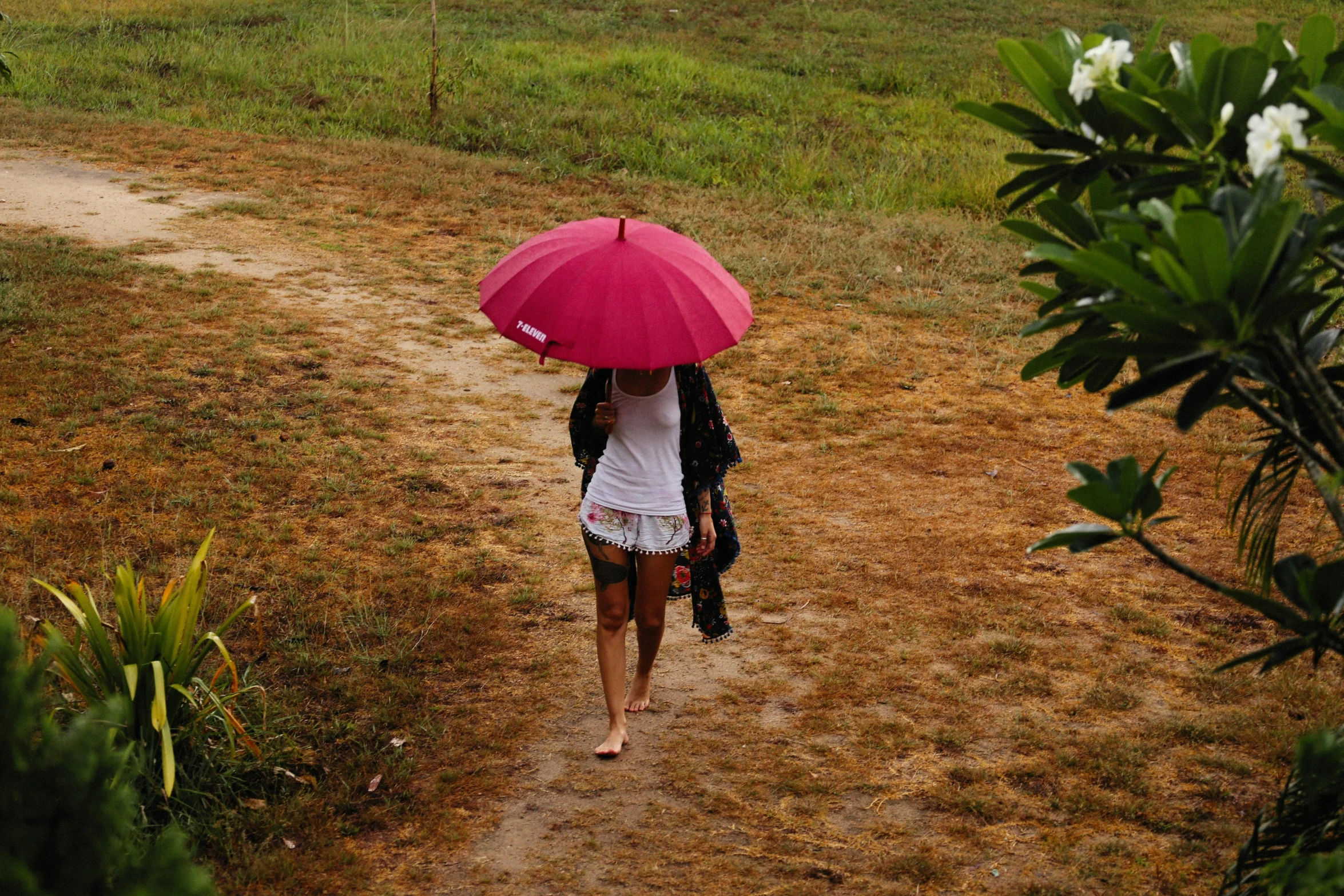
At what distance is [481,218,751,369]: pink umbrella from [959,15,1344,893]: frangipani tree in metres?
1.18

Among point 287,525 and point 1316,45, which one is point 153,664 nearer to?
point 287,525

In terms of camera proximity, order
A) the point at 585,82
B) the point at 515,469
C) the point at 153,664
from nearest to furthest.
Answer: the point at 153,664 → the point at 515,469 → the point at 585,82

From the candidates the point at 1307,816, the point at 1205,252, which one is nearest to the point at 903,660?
the point at 1307,816

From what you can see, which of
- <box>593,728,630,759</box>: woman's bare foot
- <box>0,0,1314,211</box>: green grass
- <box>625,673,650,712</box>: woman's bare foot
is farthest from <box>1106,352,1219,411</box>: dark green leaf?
<box>0,0,1314,211</box>: green grass

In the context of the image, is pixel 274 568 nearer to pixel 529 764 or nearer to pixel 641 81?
pixel 529 764

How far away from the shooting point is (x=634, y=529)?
3.61 metres

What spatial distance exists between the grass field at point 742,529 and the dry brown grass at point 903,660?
0.05ft

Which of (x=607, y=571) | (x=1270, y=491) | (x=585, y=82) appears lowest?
(x=607, y=571)

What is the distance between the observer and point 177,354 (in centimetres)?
705

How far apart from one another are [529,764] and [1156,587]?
9.67 ft

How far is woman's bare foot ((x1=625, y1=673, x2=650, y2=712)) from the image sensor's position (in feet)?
13.5

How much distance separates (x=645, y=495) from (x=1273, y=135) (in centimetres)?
216

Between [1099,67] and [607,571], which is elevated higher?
[1099,67]

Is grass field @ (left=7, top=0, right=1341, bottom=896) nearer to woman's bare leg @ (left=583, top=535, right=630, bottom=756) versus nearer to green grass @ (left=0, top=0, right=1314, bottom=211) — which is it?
woman's bare leg @ (left=583, top=535, right=630, bottom=756)
